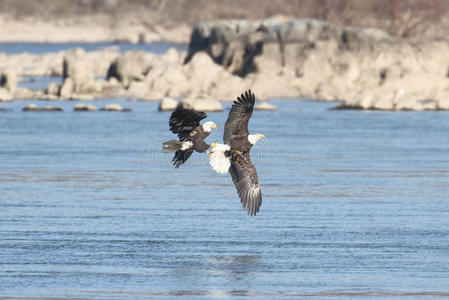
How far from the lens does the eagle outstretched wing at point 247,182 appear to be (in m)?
16.2

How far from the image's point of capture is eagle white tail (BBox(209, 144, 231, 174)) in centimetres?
1591

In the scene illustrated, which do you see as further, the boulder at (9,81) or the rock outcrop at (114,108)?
the boulder at (9,81)

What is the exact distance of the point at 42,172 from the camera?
24.9 m

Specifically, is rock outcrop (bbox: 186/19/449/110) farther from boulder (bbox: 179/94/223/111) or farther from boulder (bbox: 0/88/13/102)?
boulder (bbox: 0/88/13/102)

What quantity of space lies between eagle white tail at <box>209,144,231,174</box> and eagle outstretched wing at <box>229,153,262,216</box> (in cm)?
22

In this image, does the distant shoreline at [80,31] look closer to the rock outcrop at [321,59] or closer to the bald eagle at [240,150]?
the rock outcrop at [321,59]

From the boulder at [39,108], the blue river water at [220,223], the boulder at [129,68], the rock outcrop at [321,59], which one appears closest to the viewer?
the blue river water at [220,223]

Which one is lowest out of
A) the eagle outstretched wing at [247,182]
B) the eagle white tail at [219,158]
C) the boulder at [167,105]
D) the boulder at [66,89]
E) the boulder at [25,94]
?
the boulder at [25,94]

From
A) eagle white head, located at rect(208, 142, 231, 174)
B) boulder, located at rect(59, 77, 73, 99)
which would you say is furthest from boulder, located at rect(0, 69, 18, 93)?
eagle white head, located at rect(208, 142, 231, 174)

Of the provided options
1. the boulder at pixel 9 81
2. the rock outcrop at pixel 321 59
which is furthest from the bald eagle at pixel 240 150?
the boulder at pixel 9 81

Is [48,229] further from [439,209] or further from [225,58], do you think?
[225,58]

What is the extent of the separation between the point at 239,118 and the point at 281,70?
154 feet


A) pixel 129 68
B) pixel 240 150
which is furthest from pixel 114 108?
pixel 240 150

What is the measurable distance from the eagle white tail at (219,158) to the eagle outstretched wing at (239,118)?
0.12 metres
